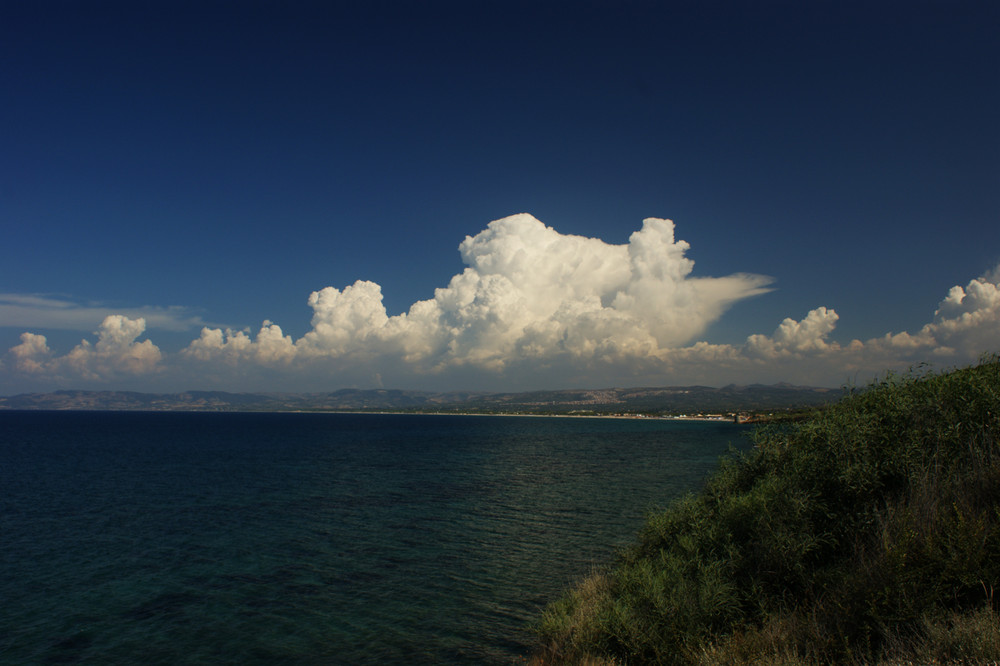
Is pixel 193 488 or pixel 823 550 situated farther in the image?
pixel 193 488

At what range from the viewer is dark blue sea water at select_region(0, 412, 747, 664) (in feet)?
68.2

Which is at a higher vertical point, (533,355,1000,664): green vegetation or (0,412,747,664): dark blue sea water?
(533,355,1000,664): green vegetation

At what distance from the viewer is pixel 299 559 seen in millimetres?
30922

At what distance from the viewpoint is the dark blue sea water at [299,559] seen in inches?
818

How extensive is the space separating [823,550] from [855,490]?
2.18 m

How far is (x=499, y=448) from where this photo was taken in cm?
10944

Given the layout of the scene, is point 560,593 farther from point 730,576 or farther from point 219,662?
point 219,662

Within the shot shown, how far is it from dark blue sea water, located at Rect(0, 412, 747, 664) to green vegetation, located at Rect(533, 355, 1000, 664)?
19.9 ft

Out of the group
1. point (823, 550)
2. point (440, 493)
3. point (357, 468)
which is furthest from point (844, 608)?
point (357, 468)

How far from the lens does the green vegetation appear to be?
34.9ft

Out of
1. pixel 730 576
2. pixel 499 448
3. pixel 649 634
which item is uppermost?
pixel 730 576

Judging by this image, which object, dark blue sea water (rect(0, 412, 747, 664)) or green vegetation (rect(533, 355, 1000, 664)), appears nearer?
green vegetation (rect(533, 355, 1000, 664))

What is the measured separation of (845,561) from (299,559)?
28986 mm

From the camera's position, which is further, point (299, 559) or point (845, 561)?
point (299, 559)
